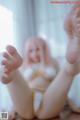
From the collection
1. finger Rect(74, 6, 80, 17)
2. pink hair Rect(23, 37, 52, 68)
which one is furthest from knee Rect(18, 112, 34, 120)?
finger Rect(74, 6, 80, 17)

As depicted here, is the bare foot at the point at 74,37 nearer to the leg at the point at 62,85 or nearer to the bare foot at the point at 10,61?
the leg at the point at 62,85

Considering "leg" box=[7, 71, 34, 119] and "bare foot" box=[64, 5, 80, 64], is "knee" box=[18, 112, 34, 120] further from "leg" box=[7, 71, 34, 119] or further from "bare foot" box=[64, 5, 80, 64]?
"bare foot" box=[64, 5, 80, 64]

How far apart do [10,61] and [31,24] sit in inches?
4.1

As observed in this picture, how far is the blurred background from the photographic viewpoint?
48cm

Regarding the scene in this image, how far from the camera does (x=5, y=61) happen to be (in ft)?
1.43

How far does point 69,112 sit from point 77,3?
0.81ft

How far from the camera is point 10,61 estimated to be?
44 cm

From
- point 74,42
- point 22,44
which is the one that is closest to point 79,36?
point 74,42

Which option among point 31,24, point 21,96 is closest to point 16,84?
point 21,96

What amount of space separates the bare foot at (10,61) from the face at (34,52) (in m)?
0.05

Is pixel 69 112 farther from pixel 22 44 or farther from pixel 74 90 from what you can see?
pixel 22 44

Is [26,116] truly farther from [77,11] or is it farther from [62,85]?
[77,11]

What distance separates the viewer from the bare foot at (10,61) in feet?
1.43

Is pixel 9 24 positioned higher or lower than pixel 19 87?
higher
